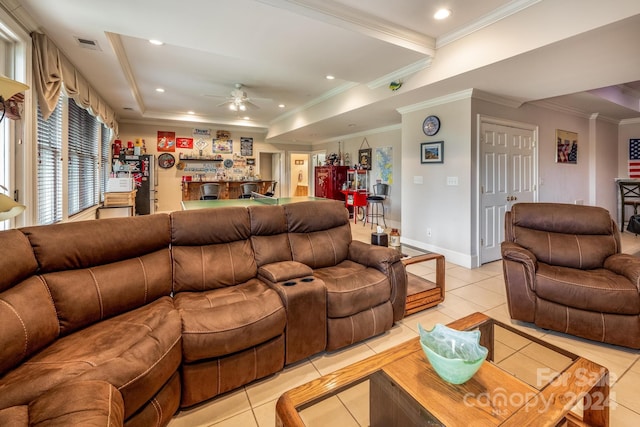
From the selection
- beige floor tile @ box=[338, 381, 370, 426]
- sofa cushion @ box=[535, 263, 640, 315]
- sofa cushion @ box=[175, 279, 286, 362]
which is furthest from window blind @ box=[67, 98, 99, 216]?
sofa cushion @ box=[535, 263, 640, 315]

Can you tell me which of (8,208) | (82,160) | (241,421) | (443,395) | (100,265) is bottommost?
(241,421)

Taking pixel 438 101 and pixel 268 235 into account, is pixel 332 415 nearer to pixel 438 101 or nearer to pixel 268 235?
pixel 268 235

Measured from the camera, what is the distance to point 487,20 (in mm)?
2783

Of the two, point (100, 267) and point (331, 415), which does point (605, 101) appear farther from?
point (100, 267)

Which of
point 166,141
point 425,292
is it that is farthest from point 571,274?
point 166,141

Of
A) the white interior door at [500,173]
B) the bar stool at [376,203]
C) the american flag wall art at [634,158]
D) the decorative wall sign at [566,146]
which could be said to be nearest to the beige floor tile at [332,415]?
the white interior door at [500,173]

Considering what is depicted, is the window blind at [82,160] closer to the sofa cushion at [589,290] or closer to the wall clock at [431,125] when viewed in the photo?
the wall clock at [431,125]

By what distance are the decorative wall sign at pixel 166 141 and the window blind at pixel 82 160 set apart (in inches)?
90.2

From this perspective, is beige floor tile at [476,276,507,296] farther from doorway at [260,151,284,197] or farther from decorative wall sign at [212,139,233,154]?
decorative wall sign at [212,139,233,154]

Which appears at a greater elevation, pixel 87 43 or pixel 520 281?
pixel 87 43

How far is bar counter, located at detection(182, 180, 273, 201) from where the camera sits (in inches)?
304

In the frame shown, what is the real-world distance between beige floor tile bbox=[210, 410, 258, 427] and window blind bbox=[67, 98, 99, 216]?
152 inches

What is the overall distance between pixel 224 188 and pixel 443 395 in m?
A: 7.75

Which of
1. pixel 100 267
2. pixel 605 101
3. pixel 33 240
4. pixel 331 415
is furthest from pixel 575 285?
pixel 605 101
